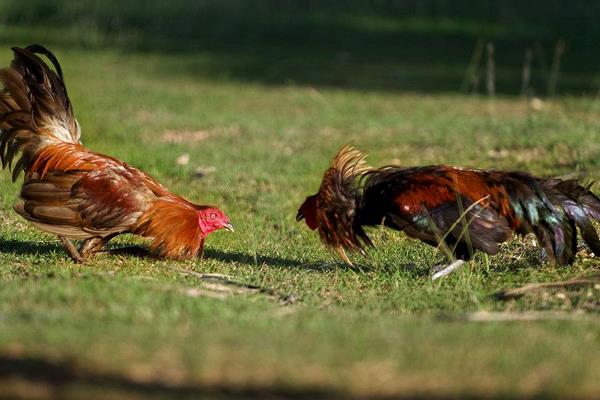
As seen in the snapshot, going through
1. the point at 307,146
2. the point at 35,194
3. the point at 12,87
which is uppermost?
the point at 12,87

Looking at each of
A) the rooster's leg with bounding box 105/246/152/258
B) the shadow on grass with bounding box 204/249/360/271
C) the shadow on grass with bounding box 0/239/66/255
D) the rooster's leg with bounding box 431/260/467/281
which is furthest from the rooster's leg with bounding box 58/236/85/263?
the rooster's leg with bounding box 431/260/467/281

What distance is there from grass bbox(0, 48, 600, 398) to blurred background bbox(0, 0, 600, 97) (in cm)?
299

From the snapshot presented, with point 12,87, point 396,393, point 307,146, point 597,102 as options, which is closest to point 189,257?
point 12,87

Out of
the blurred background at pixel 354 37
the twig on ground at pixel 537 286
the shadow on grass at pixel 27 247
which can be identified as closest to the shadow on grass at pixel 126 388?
the twig on ground at pixel 537 286

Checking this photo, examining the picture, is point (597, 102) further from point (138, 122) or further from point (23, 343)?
point (23, 343)

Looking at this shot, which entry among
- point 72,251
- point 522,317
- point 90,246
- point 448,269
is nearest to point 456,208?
point 448,269

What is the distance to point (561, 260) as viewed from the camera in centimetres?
784

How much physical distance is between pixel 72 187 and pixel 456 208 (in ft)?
9.52

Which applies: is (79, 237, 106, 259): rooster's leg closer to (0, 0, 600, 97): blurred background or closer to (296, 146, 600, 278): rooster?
(296, 146, 600, 278): rooster

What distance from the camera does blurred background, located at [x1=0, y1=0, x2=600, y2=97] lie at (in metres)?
19.3

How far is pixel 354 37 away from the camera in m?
23.4

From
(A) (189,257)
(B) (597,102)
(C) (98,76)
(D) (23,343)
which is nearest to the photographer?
(D) (23,343)

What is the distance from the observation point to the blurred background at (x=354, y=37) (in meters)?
19.3

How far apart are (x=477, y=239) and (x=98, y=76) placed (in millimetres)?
12814
